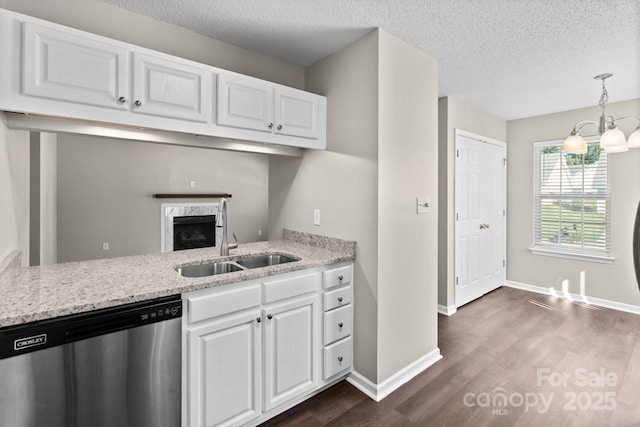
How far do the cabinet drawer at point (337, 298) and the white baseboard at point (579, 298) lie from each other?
3.48 m

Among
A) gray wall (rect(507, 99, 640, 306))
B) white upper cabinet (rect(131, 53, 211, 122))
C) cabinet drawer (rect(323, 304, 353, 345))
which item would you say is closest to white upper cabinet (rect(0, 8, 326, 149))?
white upper cabinet (rect(131, 53, 211, 122))

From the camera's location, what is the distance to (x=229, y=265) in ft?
6.95

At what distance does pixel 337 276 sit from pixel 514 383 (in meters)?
1.52

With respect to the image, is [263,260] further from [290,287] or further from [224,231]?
[290,287]

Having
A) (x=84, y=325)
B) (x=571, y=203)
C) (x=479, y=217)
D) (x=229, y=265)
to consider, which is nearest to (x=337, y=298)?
(x=229, y=265)

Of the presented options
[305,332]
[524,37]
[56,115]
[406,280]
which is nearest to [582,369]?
[406,280]

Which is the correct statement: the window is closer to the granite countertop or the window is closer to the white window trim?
the white window trim

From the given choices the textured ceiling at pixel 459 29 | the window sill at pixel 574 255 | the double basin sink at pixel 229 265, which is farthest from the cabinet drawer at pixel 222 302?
the window sill at pixel 574 255

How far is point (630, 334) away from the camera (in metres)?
2.99

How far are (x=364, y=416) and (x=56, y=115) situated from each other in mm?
2368

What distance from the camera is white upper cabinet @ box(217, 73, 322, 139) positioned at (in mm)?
1980

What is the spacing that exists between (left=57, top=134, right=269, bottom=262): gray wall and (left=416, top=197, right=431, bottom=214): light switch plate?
4.97 ft

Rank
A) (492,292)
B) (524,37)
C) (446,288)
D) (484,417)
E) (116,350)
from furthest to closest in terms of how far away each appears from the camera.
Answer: (492,292), (446,288), (524,37), (484,417), (116,350)

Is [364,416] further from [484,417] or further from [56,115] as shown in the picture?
[56,115]
